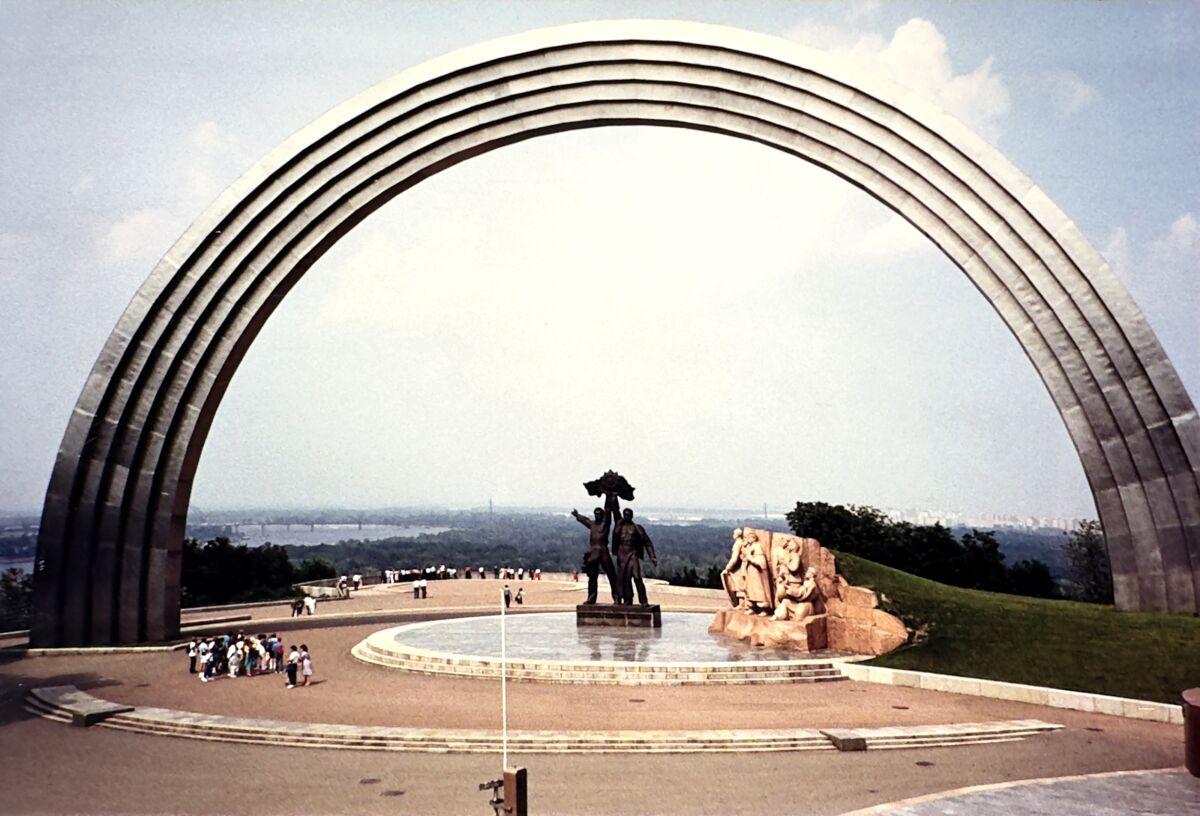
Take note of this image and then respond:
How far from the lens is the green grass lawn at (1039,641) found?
1825 cm

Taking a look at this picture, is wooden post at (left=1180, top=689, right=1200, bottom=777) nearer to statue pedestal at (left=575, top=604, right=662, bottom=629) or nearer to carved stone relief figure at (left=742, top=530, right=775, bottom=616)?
carved stone relief figure at (left=742, top=530, right=775, bottom=616)

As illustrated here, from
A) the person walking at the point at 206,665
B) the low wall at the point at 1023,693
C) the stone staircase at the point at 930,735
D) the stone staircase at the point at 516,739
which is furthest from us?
the person walking at the point at 206,665

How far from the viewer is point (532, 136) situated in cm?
2817

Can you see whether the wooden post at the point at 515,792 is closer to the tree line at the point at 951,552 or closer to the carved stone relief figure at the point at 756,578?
the carved stone relief figure at the point at 756,578

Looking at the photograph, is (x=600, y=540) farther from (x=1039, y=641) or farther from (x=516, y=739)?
(x=516, y=739)

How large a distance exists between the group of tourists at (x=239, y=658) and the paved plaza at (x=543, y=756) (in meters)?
0.58

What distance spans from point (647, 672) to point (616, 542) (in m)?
7.12

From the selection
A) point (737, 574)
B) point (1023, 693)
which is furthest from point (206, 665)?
point (1023, 693)

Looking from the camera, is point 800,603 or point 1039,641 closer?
point 1039,641

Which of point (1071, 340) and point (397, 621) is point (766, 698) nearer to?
point (1071, 340)

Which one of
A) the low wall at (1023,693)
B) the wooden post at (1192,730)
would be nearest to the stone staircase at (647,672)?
the low wall at (1023,693)

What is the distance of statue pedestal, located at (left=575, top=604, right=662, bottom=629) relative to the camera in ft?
85.6

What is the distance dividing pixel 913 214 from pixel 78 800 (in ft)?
77.1

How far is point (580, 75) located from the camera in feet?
89.8
